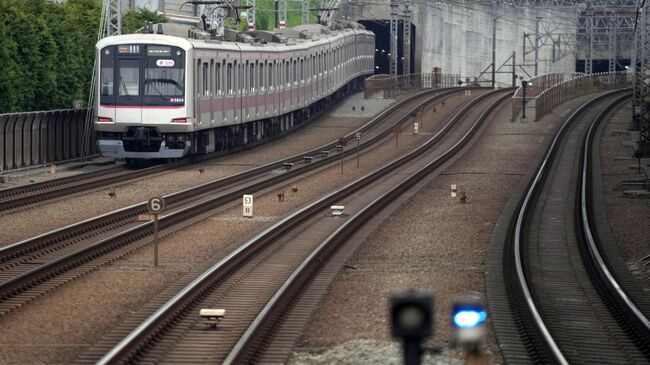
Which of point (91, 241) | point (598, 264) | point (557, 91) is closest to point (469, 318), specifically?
point (598, 264)

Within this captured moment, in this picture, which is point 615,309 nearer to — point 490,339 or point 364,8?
point 490,339

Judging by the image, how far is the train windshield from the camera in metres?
31.5

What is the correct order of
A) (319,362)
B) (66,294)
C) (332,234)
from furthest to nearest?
(332,234) → (66,294) → (319,362)

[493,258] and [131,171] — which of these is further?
[131,171]

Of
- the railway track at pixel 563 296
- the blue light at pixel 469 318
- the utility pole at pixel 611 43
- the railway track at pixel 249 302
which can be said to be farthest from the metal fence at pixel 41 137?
the utility pole at pixel 611 43

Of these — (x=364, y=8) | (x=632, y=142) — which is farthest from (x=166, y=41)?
(x=364, y=8)

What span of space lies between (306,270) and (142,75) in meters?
16.5

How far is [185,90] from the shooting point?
31.9m

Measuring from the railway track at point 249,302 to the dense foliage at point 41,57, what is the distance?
46.2 ft

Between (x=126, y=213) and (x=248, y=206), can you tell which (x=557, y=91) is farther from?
(x=126, y=213)

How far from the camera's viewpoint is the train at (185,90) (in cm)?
3164

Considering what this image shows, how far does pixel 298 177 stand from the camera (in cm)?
3262

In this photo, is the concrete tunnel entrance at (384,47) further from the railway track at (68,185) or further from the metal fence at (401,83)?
the railway track at (68,185)

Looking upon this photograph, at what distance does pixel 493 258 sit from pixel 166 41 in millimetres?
15574
